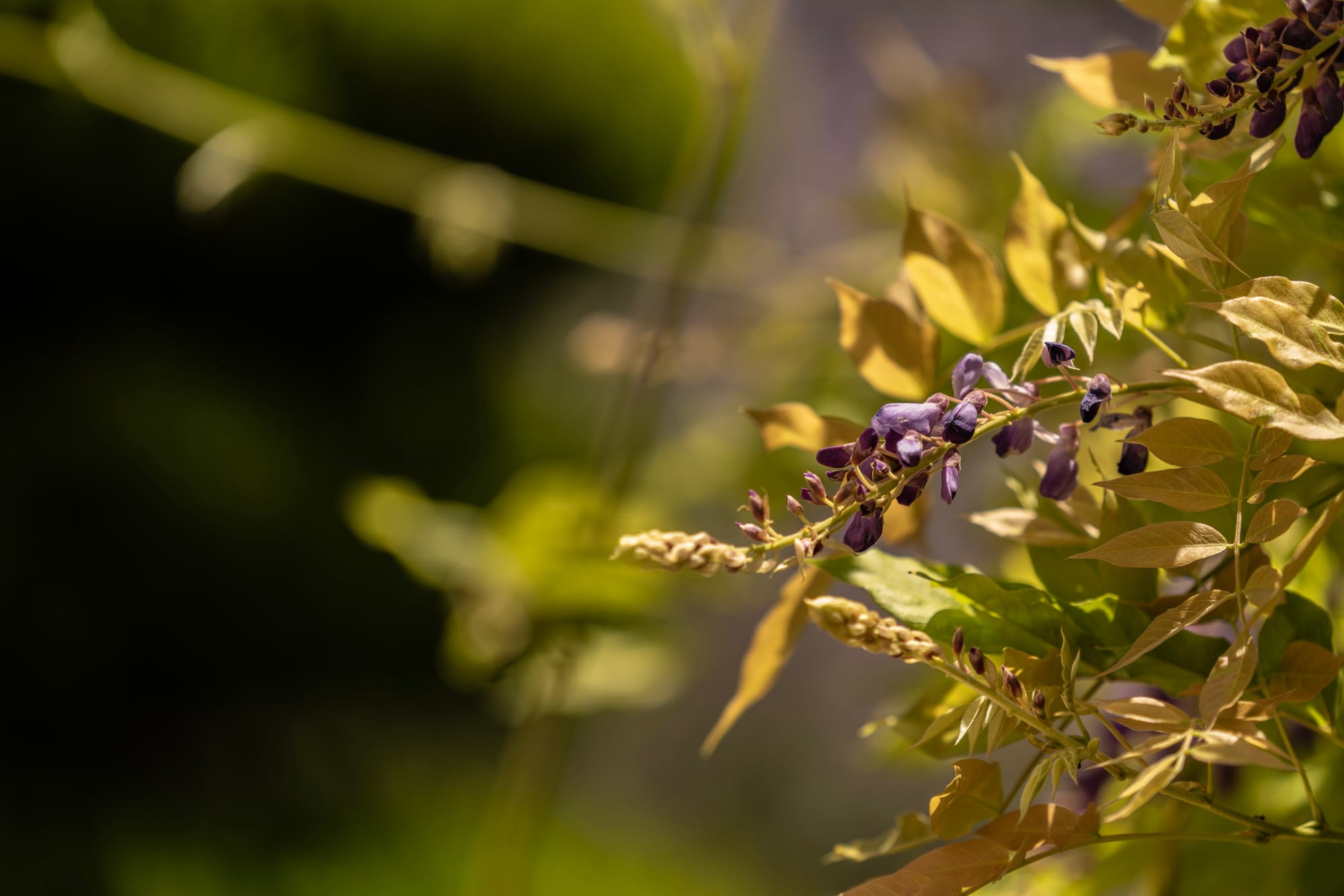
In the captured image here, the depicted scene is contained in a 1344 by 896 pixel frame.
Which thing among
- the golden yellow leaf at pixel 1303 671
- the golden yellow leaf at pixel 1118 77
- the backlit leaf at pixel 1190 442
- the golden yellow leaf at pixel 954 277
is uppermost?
the golden yellow leaf at pixel 1118 77

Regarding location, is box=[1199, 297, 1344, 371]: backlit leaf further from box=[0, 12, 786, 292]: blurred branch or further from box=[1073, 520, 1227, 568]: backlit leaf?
box=[0, 12, 786, 292]: blurred branch

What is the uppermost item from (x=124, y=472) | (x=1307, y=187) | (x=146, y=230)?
(x=146, y=230)

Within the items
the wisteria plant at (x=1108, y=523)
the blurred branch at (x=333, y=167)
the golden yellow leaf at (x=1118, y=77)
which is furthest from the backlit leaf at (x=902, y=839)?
the blurred branch at (x=333, y=167)

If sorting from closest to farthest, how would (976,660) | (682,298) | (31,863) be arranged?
1. (976,660)
2. (682,298)
3. (31,863)

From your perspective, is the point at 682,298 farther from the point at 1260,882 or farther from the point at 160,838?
the point at 160,838

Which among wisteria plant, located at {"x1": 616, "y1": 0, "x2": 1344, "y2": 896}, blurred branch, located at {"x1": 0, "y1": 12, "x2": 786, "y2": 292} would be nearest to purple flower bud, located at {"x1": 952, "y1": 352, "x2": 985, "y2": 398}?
wisteria plant, located at {"x1": 616, "y1": 0, "x2": 1344, "y2": 896}

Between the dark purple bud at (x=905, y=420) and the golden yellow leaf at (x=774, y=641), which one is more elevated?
the dark purple bud at (x=905, y=420)

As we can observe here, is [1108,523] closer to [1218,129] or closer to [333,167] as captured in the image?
[1218,129]

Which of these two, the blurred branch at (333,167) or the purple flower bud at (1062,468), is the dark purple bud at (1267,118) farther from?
the blurred branch at (333,167)

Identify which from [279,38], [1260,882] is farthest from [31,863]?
[1260,882]
